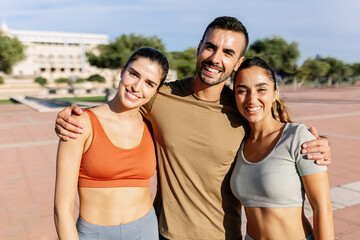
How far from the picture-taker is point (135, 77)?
1.85 m

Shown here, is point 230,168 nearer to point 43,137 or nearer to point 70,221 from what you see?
point 70,221

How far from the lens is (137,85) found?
183 centimetres

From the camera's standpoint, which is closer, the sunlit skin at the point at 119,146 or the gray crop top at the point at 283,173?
the sunlit skin at the point at 119,146

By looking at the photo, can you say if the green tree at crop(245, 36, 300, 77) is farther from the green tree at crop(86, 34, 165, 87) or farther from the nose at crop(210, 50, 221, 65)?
the nose at crop(210, 50, 221, 65)

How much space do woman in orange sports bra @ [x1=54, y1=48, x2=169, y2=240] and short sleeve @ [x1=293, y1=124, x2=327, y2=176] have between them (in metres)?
0.84

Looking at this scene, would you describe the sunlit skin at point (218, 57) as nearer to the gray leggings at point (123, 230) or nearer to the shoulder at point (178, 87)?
the shoulder at point (178, 87)

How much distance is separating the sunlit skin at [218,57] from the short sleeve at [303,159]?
0.64 meters

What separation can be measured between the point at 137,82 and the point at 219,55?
0.60 meters

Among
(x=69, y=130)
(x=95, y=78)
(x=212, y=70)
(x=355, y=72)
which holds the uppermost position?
(x=355, y=72)

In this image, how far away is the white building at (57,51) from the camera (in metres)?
73.6

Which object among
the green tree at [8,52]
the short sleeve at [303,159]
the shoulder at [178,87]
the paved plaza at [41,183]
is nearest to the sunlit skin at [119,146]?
the shoulder at [178,87]

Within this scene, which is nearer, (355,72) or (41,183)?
(41,183)

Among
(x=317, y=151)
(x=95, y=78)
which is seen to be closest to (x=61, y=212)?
(x=317, y=151)

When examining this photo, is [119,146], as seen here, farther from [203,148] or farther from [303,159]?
[303,159]
